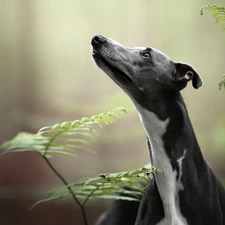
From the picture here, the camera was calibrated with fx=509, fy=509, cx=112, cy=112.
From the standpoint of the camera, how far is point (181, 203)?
47.8 inches

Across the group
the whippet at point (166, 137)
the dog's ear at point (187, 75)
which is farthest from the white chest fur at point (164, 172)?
the dog's ear at point (187, 75)

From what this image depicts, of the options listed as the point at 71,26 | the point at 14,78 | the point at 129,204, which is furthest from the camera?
the point at 14,78

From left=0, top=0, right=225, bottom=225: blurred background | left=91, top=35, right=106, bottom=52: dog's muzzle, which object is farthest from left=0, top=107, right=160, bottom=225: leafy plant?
left=0, top=0, right=225, bottom=225: blurred background

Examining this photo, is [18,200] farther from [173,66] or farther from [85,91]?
[173,66]

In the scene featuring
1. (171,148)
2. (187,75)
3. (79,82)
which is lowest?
(79,82)

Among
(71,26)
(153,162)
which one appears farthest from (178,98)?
(71,26)

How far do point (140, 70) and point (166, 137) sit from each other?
175mm

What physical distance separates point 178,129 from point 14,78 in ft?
5.15

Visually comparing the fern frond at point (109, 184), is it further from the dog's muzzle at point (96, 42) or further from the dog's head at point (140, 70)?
the dog's muzzle at point (96, 42)

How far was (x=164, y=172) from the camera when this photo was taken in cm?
124

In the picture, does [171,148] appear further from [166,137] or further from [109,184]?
[109,184]

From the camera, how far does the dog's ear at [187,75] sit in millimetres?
1250

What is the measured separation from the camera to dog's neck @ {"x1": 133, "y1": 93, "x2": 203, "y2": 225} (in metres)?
1.22

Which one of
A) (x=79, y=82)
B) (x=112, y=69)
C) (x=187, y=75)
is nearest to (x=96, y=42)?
(x=112, y=69)
